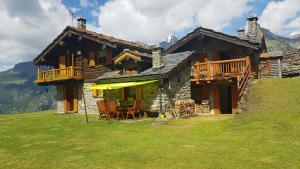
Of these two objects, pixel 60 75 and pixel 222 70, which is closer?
pixel 222 70

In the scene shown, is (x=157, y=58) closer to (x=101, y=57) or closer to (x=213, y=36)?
(x=213, y=36)

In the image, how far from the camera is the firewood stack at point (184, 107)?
1827 cm

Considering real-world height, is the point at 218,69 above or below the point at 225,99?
above

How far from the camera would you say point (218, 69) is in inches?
768

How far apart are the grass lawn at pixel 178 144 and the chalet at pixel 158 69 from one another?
3386 mm

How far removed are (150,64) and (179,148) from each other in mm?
12717

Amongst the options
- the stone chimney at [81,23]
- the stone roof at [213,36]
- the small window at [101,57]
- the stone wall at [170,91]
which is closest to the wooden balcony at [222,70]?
the stone wall at [170,91]

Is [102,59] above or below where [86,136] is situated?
above

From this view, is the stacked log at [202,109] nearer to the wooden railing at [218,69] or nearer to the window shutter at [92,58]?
the wooden railing at [218,69]

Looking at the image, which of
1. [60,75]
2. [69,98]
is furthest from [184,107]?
[69,98]

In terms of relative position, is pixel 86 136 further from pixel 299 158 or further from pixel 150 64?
pixel 150 64

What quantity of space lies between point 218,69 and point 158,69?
389 centimetres

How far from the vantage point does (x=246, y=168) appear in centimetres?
699

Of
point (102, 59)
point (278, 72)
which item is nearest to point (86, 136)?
point (102, 59)
